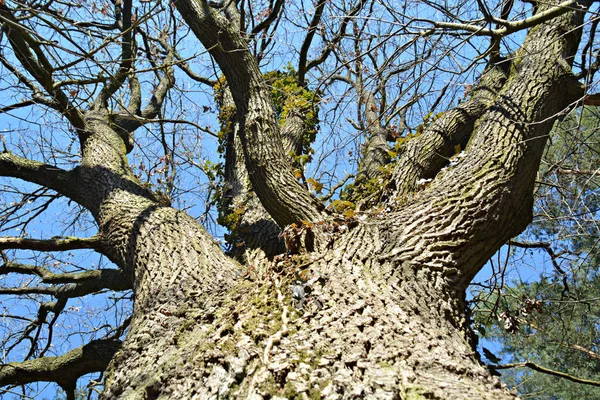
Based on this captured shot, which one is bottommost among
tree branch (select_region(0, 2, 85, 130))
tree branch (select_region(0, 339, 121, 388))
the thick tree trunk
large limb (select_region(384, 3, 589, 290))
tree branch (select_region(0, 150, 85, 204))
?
the thick tree trunk

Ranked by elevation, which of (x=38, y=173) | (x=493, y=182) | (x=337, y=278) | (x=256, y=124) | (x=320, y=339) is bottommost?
(x=320, y=339)

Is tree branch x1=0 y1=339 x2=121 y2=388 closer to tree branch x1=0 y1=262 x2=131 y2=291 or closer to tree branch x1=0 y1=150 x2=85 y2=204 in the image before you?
tree branch x1=0 y1=262 x2=131 y2=291

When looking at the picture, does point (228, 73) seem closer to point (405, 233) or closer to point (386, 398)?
point (405, 233)

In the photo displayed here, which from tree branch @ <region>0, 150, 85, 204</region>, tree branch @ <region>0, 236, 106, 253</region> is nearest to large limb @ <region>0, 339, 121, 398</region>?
tree branch @ <region>0, 236, 106, 253</region>

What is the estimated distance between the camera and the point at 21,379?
374 centimetres

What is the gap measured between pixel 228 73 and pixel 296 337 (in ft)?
7.71

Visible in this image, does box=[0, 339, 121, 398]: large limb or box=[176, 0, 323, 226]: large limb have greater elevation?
box=[176, 0, 323, 226]: large limb

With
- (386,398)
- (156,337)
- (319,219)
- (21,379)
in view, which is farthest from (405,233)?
(21,379)

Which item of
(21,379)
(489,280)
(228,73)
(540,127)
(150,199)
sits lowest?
(21,379)

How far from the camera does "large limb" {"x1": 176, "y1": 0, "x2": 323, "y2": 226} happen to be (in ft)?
9.89

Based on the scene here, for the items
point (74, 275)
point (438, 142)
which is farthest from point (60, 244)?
point (438, 142)

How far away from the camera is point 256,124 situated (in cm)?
327

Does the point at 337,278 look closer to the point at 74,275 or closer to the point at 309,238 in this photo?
the point at 309,238

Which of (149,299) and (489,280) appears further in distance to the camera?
(489,280)
